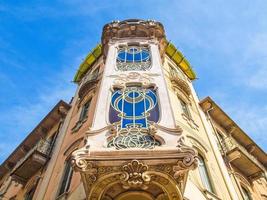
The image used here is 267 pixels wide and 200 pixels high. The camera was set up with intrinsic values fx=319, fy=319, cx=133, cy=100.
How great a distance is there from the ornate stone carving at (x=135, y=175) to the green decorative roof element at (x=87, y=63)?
13.3m

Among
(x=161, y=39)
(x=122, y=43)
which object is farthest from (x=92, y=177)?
(x=161, y=39)

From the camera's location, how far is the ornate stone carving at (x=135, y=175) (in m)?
6.84

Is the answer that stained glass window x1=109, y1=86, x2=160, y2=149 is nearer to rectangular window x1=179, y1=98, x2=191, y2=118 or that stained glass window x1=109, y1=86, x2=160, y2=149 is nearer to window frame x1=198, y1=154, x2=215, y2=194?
window frame x1=198, y1=154, x2=215, y2=194

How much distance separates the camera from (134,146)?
24.6 ft

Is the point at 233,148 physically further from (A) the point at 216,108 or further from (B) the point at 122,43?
(B) the point at 122,43

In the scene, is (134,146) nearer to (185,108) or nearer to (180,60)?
(185,108)

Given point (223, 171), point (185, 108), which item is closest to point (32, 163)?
point (185, 108)

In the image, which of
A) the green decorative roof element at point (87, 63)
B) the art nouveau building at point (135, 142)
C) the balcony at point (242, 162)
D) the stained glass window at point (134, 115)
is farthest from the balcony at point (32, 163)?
the balcony at point (242, 162)

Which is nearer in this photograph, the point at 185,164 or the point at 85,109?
the point at 185,164

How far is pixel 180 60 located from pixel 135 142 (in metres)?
13.3

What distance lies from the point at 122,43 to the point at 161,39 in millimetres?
1968

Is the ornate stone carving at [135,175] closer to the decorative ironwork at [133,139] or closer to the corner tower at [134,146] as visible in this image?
the corner tower at [134,146]

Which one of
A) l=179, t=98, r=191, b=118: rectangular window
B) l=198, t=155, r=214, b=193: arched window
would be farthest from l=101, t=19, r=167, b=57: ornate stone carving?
l=198, t=155, r=214, b=193: arched window

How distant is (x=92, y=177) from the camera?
22.9ft
